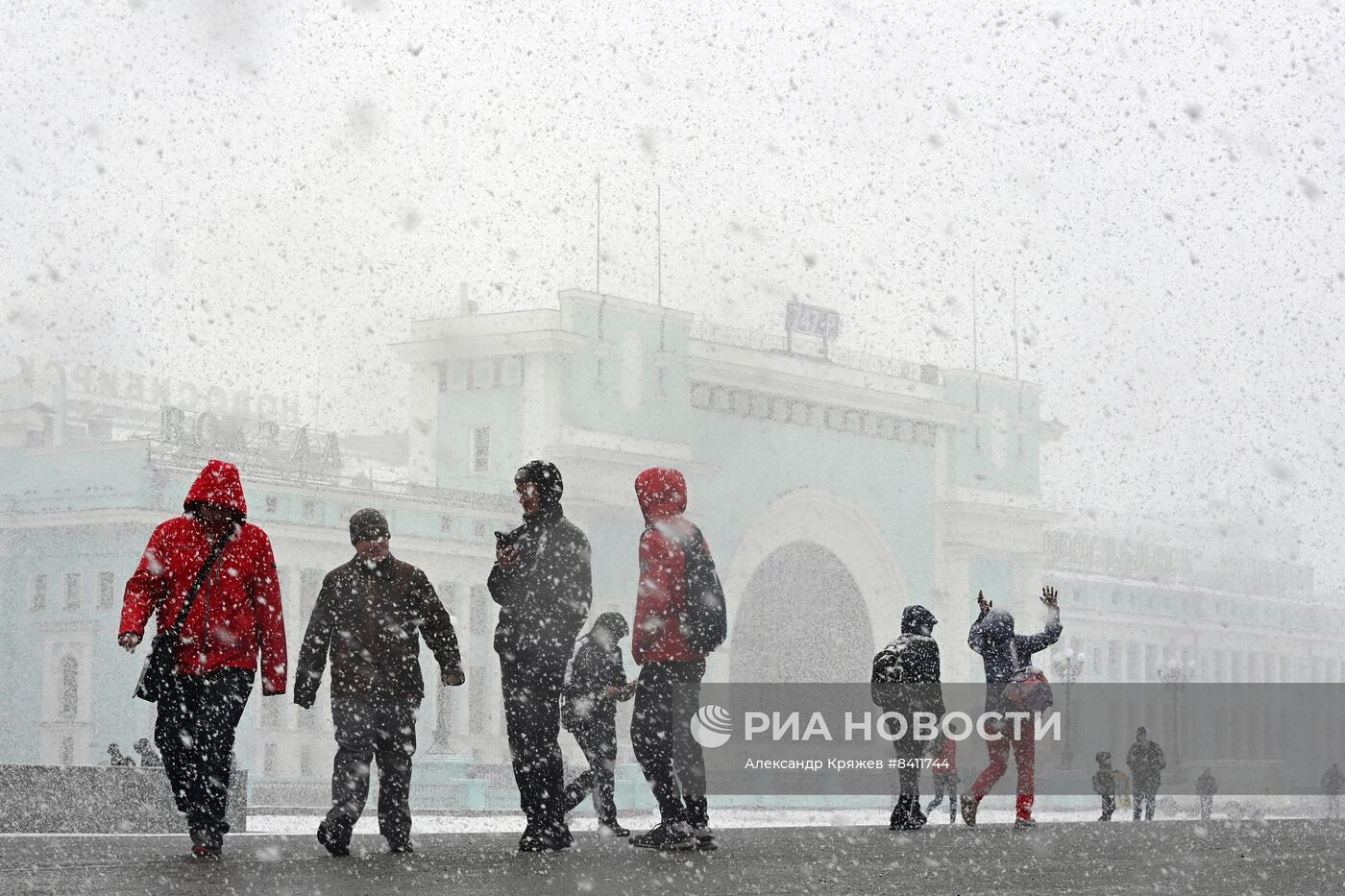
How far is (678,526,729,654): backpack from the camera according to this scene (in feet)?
24.6

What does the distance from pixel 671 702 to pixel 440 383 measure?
146 feet

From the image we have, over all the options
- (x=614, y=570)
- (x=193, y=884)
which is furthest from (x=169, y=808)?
(x=614, y=570)

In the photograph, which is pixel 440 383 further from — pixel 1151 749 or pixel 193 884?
pixel 193 884

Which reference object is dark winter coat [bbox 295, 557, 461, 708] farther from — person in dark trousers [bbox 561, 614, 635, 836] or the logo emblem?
the logo emblem

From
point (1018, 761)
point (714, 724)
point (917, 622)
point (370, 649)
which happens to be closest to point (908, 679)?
point (917, 622)

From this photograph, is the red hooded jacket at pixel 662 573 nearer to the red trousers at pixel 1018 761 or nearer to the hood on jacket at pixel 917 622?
the hood on jacket at pixel 917 622

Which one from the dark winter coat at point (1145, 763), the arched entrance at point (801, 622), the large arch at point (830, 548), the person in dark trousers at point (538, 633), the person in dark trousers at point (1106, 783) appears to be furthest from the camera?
the arched entrance at point (801, 622)

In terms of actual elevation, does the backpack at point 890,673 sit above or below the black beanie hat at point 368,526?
below

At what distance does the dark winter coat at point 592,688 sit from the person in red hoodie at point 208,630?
3375mm

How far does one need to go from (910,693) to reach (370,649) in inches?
165

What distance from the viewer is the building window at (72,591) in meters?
42.4

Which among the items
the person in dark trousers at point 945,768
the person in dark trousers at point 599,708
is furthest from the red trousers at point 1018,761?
the person in dark trousers at point 599,708

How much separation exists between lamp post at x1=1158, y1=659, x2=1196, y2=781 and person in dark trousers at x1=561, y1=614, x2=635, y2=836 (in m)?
30.5

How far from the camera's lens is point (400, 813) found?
24.4 ft
